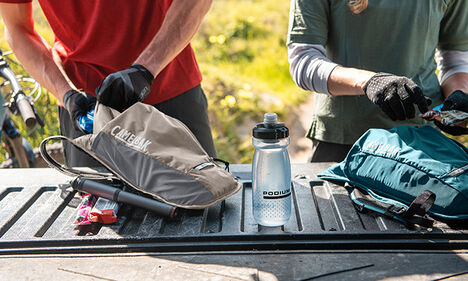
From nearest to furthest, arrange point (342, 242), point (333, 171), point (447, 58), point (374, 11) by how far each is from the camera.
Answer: point (342, 242), point (333, 171), point (374, 11), point (447, 58)

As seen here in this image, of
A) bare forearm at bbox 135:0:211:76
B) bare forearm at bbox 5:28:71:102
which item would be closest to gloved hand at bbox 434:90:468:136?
bare forearm at bbox 135:0:211:76

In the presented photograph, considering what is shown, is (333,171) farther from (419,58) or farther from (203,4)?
(203,4)

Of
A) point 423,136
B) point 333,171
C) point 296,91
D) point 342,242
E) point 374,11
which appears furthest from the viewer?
point 296,91

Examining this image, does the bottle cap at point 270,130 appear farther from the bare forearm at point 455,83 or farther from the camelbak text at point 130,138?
the bare forearm at point 455,83

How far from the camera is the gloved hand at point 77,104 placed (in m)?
1.52

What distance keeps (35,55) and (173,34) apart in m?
→ 0.57

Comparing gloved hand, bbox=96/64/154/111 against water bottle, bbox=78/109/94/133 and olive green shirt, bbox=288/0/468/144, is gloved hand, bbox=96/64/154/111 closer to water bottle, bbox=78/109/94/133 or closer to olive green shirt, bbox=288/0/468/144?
water bottle, bbox=78/109/94/133

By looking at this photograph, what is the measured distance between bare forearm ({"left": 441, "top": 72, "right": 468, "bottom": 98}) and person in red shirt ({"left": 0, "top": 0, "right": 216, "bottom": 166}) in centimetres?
97

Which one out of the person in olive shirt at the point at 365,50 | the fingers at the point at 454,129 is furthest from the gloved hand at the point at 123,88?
the fingers at the point at 454,129

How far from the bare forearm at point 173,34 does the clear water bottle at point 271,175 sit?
0.60 m

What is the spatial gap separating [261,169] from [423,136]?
1.71ft

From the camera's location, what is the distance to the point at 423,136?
1352 millimetres

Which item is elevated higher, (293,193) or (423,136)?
(423,136)

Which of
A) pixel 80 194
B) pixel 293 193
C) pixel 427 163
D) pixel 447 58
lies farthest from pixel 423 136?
pixel 80 194
